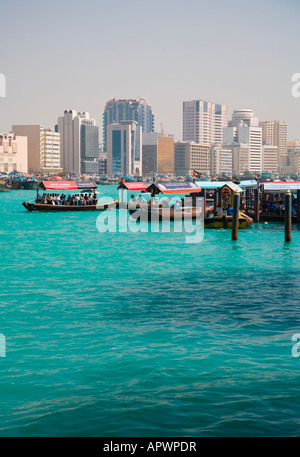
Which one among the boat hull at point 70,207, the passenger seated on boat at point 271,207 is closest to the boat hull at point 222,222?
the passenger seated on boat at point 271,207

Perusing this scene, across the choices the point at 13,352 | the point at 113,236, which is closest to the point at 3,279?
the point at 13,352

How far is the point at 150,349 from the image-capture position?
14.1 metres

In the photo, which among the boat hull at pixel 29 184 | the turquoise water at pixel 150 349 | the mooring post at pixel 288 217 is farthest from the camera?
the boat hull at pixel 29 184

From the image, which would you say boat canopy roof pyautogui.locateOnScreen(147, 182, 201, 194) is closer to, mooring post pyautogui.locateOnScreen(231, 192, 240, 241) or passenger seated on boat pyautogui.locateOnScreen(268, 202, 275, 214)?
passenger seated on boat pyautogui.locateOnScreen(268, 202, 275, 214)

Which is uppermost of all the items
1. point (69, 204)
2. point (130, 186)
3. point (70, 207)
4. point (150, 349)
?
point (130, 186)

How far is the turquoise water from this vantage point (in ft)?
34.2

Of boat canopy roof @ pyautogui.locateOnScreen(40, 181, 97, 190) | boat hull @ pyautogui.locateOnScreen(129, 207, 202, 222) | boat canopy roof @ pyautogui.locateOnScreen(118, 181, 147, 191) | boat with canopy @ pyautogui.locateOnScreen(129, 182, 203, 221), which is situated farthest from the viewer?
boat canopy roof @ pyautogui.locateOnScreen(40, 181, 97, 190)

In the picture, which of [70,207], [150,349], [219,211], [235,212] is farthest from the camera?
[70,207]

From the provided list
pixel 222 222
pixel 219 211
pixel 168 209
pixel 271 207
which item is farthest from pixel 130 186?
pixel 222 222

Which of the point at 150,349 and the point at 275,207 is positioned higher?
the point at 275,207

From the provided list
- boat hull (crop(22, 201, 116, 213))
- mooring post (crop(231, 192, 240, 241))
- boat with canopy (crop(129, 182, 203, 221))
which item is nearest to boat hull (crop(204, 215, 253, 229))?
boat with canopy (crop(129, 182, 203, 221))

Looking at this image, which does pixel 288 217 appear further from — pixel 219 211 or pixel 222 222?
pixel 219 211

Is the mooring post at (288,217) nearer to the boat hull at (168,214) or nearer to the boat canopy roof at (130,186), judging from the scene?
the boat hull at (168,214)

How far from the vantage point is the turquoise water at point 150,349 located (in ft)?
34.2
